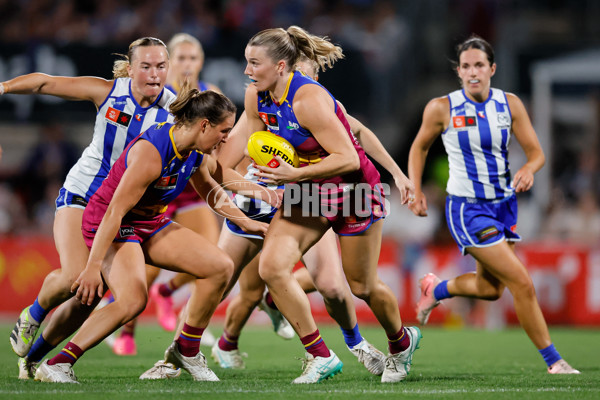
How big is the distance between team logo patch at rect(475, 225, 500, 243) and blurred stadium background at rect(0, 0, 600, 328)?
447 cm

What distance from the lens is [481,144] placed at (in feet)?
21.5

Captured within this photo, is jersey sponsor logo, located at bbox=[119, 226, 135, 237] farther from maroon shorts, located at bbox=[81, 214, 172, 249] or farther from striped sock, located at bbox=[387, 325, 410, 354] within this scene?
striped sock, located at bbox=[387, 325, 410, 354]

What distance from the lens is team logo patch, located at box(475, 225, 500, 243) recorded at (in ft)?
20.5

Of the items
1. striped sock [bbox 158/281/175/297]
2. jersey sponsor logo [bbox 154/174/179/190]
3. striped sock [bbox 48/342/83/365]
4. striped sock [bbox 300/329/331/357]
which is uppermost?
jersey sponsor logo [bbox 154/174/179/190]

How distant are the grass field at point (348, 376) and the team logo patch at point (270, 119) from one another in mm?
1528

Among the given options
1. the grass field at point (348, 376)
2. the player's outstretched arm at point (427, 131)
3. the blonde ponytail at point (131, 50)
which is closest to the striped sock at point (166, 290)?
the grass field at point (348, 376)

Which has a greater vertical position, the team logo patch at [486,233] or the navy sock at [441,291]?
the team logo patch at [486,233]

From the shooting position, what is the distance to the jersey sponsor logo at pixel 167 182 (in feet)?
16.7

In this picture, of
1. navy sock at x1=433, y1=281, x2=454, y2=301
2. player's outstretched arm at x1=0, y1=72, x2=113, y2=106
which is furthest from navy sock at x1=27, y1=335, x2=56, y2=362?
navy sock at x1=433, y1=281, x2=454, y2=301

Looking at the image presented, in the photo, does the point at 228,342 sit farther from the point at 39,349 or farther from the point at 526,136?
the point at 526,136

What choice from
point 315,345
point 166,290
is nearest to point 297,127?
point 315,345

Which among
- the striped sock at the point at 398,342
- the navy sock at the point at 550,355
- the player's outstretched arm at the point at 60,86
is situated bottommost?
the navy sock at the point at 550,355

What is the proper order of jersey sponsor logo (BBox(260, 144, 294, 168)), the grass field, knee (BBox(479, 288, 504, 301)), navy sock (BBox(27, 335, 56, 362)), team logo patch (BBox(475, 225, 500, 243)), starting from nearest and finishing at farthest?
the grass field, jersey sponsor logo (BBox(260, 144, 294, 168)), navy sock (BBox(27, 335, 56, 362)), team logo patch (BBox(475, 225, 500, 243)), knee (BBox(479, 288, 504, 301))

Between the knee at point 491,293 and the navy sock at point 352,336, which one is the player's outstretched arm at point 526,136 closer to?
the knee at point 491,293
